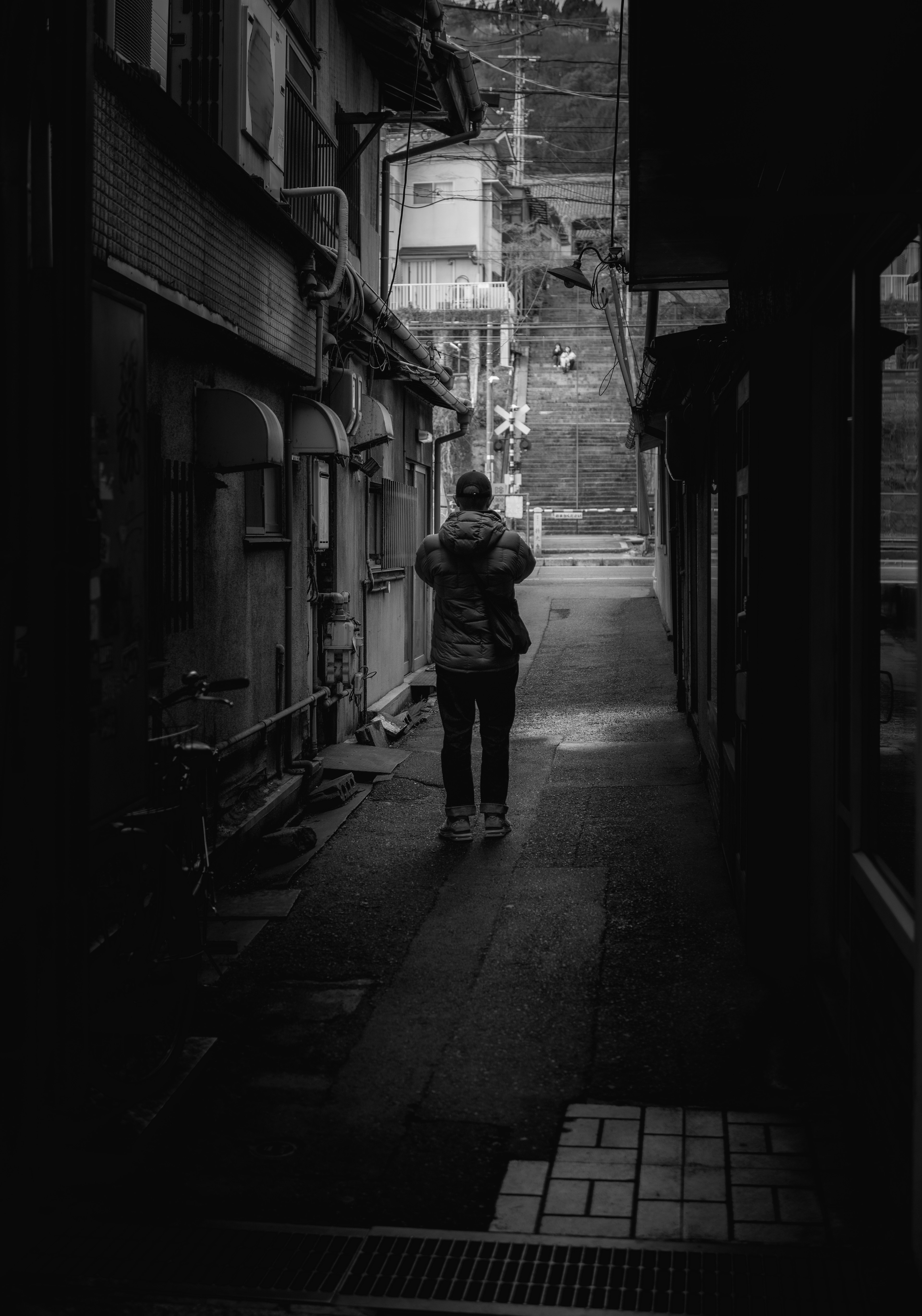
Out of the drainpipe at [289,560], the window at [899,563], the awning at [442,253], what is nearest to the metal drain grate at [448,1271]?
the window at [899,563]

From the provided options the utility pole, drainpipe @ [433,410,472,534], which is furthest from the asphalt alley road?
the utility pole

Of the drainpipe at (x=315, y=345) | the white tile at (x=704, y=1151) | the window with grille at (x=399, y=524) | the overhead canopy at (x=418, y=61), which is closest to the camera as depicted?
the white tile at (x=704, y=1151)

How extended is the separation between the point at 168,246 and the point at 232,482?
7.03ft

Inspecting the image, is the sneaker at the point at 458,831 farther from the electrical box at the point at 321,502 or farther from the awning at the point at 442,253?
the awning at the point at 442,253

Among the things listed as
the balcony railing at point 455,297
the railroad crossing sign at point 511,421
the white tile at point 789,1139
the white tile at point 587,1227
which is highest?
the balcony railing at point 455,297

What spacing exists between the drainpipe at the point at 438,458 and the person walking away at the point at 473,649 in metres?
11.1

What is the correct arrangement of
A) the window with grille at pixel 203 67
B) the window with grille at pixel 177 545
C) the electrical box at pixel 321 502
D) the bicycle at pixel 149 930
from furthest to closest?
the electrical box at pixel 321 502 < the window with grille at pixel 203 67 < the window with grille at pixel 177 545 < the bicycle at pixel 149 930

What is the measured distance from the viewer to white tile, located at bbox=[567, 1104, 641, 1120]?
456cm

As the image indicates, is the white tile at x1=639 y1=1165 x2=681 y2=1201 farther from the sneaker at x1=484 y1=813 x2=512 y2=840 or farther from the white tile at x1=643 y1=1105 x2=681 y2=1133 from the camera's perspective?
the sneaker at x1=484 y1=813 x2=512 y2=840

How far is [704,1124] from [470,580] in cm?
487

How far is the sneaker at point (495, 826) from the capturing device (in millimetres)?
8828

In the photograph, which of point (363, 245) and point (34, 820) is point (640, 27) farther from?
point (363, 245)

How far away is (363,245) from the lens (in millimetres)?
13930

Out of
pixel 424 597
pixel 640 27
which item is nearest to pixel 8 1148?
pixel 640 27
